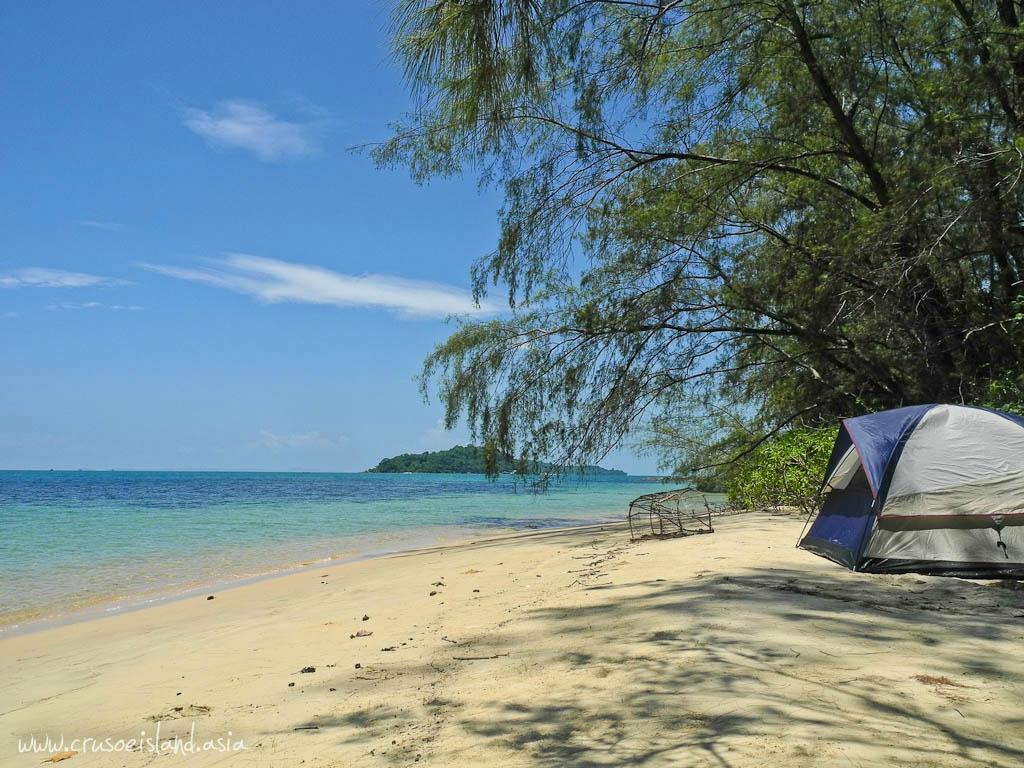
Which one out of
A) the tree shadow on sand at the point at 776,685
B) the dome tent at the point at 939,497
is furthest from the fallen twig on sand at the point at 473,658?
the dome tent at the point at 939,497

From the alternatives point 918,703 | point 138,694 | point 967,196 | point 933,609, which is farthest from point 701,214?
point 138,694

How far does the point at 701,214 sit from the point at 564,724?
9233mm

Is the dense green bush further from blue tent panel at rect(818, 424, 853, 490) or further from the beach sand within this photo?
the beach sand

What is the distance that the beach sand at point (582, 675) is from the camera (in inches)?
121

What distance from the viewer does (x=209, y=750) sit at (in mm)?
3566

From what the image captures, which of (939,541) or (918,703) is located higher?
(939,541)

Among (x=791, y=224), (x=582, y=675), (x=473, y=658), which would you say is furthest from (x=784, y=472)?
(x=582, y=675)

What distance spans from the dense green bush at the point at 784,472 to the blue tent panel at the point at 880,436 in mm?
3630

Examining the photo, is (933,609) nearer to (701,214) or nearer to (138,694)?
(138,694)

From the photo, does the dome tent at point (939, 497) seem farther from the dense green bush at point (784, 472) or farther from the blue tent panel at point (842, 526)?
the dense green bush at point (784, 472)

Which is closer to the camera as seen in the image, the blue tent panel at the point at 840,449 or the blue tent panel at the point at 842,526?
the blue tent panel at the point at 842,526

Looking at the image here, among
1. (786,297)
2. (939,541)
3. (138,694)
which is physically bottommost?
(138,694)

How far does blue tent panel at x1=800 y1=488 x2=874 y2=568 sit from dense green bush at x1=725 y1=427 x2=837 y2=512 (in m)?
2.99

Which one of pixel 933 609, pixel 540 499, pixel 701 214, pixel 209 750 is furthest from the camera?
pixel 540 499
